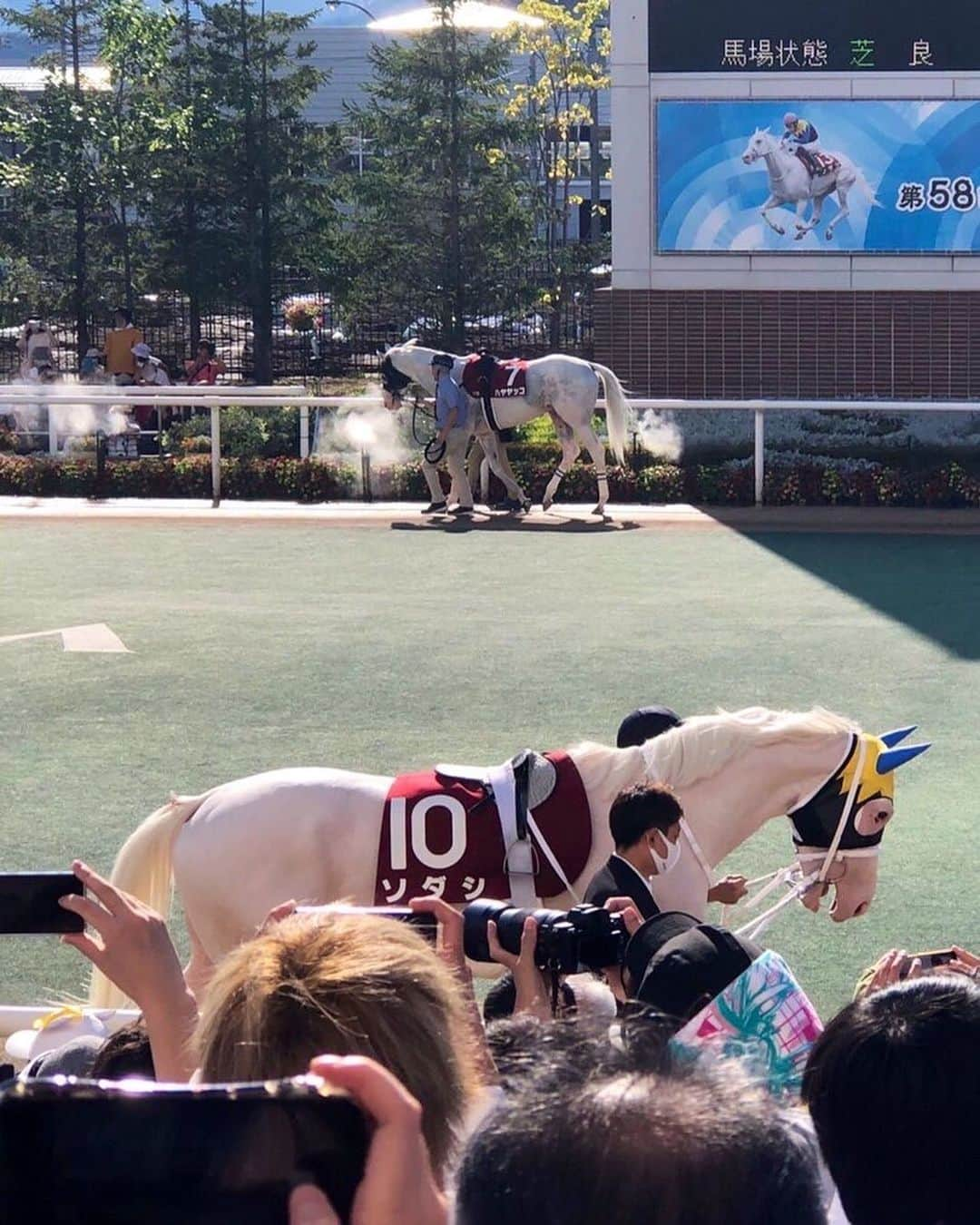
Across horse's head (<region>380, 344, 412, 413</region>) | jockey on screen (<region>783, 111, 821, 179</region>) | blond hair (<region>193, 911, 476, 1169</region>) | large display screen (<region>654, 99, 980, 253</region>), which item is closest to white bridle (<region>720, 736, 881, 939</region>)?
blond hair (<region>193, 911, 476, 1169</region>)

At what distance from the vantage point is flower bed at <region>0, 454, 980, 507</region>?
Result: 55.3ft

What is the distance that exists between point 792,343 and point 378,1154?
1978 cm

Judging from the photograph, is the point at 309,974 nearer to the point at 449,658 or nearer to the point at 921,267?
the point at 449,658

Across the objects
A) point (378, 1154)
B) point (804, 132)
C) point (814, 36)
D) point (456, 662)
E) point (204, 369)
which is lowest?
point (456, 662)

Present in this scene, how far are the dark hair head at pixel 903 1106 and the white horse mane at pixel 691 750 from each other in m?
2.64

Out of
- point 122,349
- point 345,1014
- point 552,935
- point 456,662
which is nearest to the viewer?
point 345,1014

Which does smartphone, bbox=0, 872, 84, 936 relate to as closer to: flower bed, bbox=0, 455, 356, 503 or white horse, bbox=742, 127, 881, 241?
flower bed, bbox=0, 455, 356, 503

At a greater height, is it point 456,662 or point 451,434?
point 451,434

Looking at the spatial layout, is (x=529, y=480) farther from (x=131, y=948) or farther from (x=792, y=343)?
(x=131, y=948)

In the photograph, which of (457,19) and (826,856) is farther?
(457,19)

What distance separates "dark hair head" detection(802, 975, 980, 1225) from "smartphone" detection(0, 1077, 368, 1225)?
1.98 feet

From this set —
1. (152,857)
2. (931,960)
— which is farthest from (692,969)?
(152,857)

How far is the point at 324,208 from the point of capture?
2927 cm

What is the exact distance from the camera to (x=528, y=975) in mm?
2676
